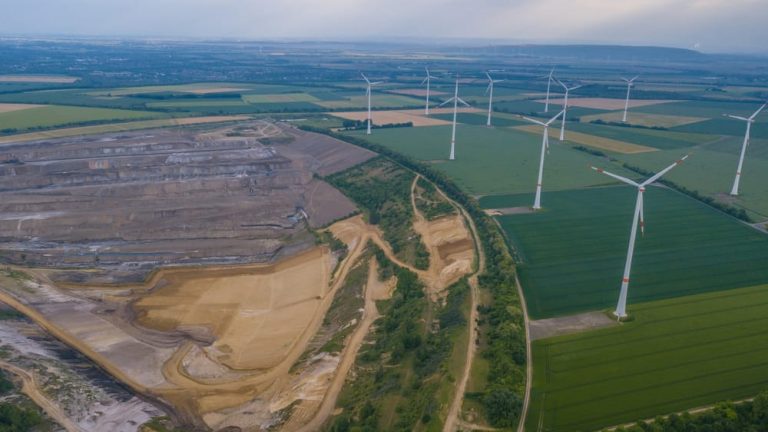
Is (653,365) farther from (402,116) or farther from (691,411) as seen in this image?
(402,116)

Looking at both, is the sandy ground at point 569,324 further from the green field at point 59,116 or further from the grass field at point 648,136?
the green field at point 59,116

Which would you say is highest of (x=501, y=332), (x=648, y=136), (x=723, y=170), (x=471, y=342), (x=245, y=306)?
(x=648, y=136)

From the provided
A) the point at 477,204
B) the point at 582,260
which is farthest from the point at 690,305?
the point at 477,204

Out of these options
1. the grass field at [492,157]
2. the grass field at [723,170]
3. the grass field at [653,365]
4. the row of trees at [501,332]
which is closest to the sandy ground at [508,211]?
the row of trees at [501,332]

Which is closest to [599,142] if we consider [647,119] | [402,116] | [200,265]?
[647,119]

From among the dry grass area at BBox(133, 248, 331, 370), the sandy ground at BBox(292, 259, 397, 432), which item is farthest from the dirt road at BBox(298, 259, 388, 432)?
the dry grass area at BBox(133, 248, 331, 370)

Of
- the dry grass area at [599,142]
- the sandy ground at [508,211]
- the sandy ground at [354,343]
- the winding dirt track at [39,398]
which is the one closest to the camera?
the winding dirt track at [39,398]

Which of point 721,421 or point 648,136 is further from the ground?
point 648,136
